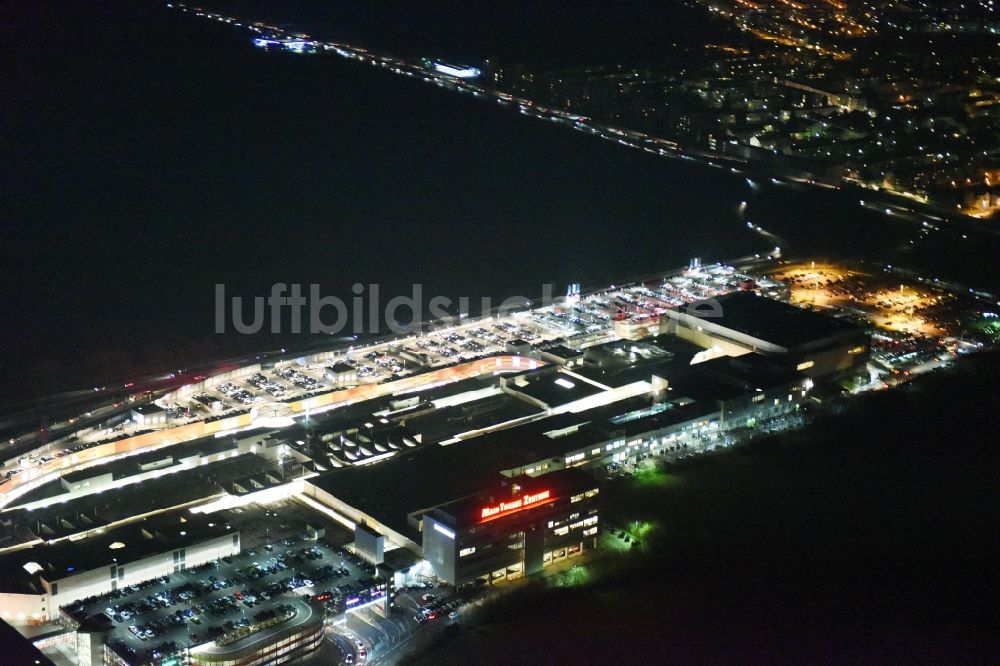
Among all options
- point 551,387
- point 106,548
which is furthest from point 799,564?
point 106,548

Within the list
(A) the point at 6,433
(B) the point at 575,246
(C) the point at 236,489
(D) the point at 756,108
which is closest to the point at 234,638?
(C) the point at 236,489

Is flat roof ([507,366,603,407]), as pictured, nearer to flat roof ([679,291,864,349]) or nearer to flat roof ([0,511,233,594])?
flat roof ([679,291,864,349])

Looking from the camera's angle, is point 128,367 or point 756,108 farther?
point 756,108

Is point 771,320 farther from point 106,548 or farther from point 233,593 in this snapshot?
point 106,548

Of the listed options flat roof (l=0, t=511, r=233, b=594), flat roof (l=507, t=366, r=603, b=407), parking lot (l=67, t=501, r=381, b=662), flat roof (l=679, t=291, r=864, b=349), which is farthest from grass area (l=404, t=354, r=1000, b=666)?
flat roof (l=0, t=511, r=233, b=594)

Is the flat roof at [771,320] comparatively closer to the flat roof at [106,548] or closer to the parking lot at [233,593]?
the parking lot at [233,593]

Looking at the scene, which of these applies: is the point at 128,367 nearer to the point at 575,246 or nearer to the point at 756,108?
the point at 575,246
